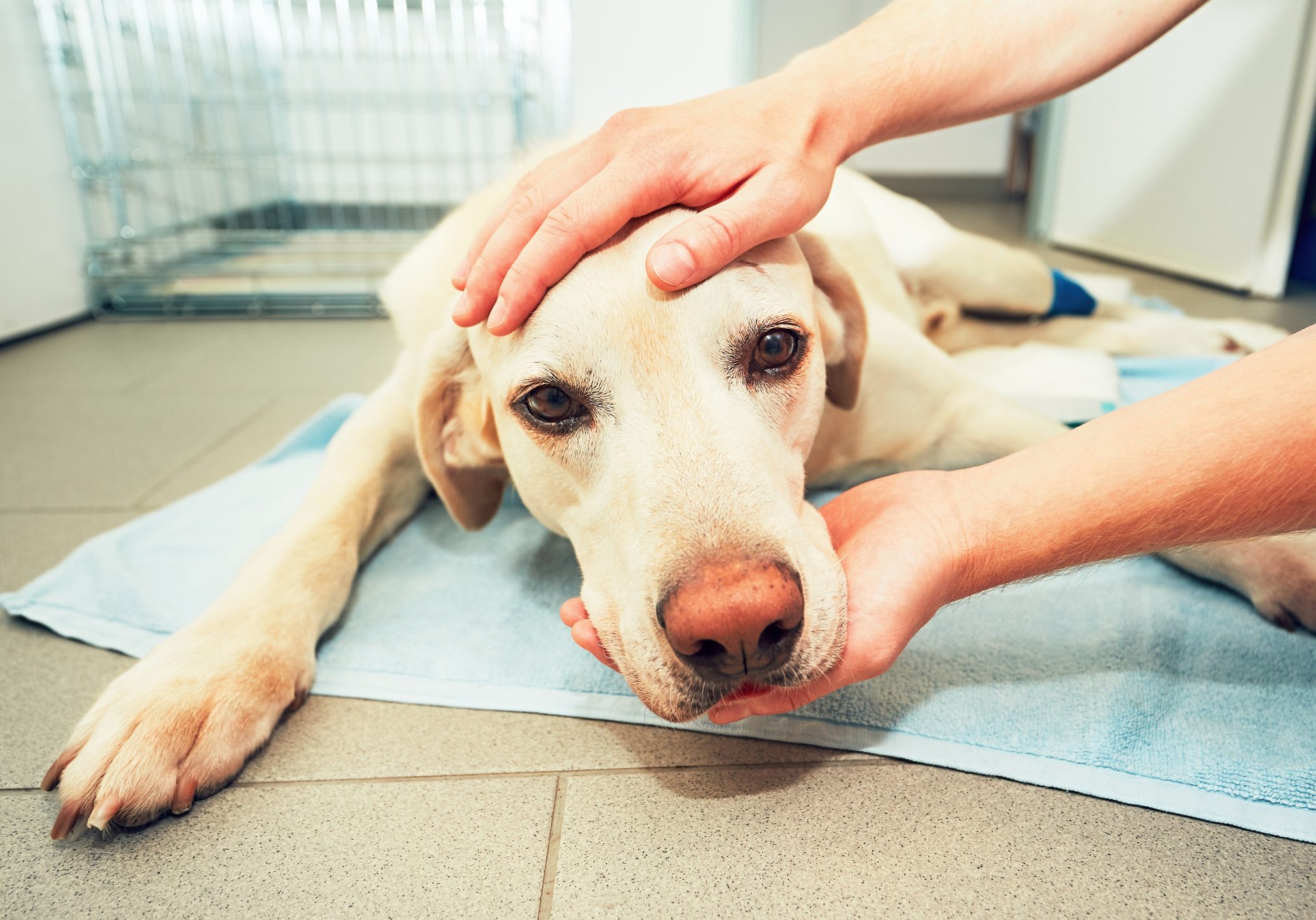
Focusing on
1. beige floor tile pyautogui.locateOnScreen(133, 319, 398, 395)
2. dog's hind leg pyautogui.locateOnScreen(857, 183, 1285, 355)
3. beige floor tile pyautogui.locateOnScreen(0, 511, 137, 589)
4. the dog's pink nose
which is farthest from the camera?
beige floor tile pyautogui.locateOnScreen(133, 319, 398, 395)

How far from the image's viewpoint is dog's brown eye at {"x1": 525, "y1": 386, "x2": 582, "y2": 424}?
1.19 meters

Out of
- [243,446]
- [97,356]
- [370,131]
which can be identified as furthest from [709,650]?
[370,131]

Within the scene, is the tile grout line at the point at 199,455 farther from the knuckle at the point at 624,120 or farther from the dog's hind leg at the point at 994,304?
the dog's hind leg at the point at 994,304

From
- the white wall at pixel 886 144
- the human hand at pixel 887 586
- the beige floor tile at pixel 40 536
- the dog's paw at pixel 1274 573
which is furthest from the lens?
the white wall at pixel 886 144

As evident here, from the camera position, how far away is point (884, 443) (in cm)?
182

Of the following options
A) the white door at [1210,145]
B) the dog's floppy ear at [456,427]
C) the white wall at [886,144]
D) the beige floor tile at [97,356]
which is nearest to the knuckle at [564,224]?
the dog's floppy ear at [456,427]

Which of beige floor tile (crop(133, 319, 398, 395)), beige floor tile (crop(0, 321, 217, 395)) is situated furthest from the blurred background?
beige floor tile (crop(133, 319, 398, 395))

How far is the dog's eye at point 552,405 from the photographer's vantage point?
119cm

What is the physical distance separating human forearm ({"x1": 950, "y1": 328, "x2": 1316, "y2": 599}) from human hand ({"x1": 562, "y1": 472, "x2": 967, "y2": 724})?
3 cm

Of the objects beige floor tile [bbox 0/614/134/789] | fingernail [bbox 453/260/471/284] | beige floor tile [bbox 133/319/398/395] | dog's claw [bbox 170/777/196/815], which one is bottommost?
beige floor tile [bbox 133/319/398/395]

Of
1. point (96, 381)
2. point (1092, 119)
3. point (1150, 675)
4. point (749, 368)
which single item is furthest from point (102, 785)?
point (1092, 119)

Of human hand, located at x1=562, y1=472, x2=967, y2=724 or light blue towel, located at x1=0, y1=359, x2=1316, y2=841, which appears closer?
human hand, located at x1=562, y1=472, x2=967, y2=724

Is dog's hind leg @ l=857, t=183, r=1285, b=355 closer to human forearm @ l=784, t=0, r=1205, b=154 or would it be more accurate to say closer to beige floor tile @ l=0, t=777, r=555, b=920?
human forearm @ l=784, t=0, r=1205, b=154

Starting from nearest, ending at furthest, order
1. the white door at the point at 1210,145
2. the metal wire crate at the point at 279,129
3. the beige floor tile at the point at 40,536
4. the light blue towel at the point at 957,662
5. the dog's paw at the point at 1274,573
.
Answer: the light blue towel at the point at 957,662, the dog's paw at the point at 1274,573, the beige floor tile at the point at 40,536, the white door at the point at 1210,145, the metal wire crate at the point at 279,129
